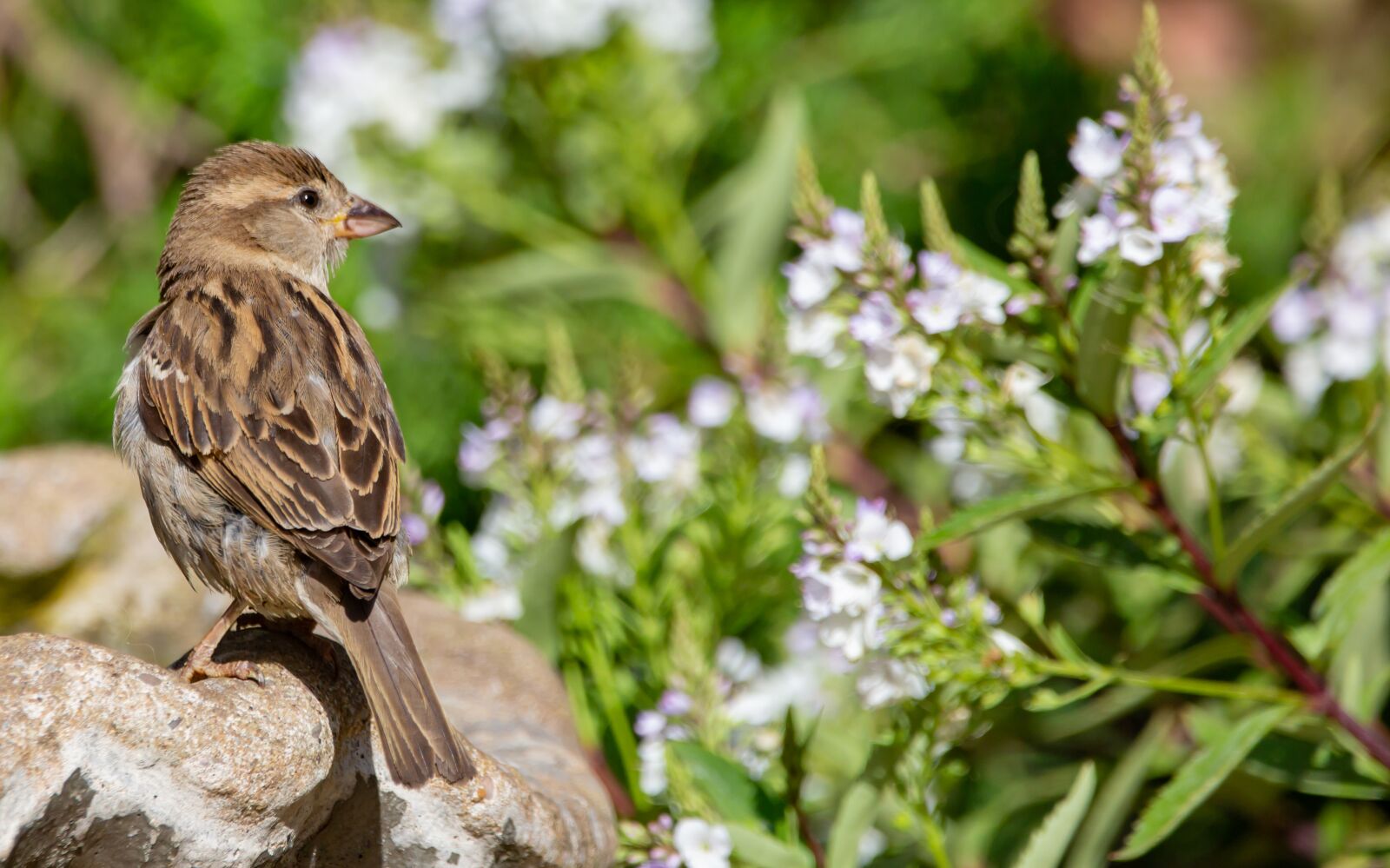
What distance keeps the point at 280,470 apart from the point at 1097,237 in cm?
134

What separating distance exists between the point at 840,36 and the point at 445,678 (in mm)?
2956

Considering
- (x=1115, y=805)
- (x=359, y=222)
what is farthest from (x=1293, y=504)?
(x=359, y=222)

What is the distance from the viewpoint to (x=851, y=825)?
2.38 m

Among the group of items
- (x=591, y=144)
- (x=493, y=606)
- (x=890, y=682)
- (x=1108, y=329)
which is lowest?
(x=493, y=606)

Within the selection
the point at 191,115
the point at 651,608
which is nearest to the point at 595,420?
the point at 651,608

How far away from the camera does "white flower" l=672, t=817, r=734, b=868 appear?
7.63ft

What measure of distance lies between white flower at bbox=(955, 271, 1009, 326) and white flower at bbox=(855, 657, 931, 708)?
1.79 ft

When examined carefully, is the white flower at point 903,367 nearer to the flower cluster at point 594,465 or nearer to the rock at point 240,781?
the flower cluster at point 594,465

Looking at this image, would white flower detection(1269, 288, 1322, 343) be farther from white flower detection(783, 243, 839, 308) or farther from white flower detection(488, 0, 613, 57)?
white flower detection(488, 0, 613, 57)

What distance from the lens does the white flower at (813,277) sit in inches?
95.7

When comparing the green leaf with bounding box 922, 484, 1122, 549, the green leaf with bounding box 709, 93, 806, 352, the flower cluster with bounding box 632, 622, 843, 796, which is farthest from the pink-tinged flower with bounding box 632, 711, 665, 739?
the green leaf with bounding box 709, 93, 806, 352

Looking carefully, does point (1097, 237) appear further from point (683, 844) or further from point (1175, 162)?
point (683, 844)

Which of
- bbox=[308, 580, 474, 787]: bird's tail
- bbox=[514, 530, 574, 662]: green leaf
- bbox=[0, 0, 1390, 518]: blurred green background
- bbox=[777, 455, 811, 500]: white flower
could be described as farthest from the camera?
bbox=[0, 0, 1390, 518]: blurred green background

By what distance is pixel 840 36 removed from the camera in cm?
501
